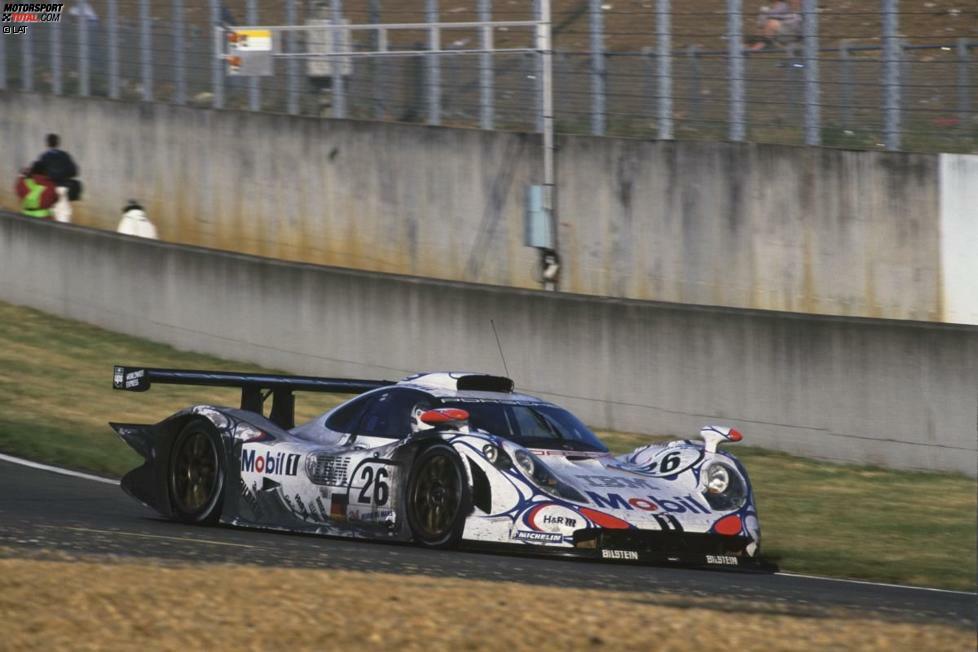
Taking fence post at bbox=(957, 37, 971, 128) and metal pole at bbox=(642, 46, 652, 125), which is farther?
metal pole at bbox=(642, 46, 652, 125)

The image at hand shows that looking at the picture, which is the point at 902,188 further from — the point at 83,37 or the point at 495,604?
the point at 83,37

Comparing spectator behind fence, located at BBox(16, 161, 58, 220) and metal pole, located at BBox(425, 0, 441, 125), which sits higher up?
metal pole, located at BBox(425, 0, 441, 125)

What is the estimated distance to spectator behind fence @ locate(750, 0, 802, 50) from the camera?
18484 millimetres

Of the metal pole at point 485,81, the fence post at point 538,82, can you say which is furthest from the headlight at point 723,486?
the metal pole at point 485,81

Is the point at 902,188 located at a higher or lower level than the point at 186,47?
lower

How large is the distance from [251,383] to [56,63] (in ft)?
60.3

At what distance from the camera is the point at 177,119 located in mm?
27109

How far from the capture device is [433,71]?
23109mm

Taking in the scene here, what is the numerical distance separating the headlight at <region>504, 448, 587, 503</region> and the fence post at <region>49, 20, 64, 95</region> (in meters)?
19.9

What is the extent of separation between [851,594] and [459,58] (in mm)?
14198

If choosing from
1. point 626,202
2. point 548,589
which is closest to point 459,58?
point 626,202

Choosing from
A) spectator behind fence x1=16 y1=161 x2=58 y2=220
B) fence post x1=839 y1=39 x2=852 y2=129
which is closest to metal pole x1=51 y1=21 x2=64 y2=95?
spectator behind fence x1=16 y1=161 x2=58 y2=220

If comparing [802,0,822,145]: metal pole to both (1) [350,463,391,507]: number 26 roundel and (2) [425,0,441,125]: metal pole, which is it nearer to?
(2) [425,0,441,125]: metal pole

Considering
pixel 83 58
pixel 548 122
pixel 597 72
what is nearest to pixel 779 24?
pixel 597 72
